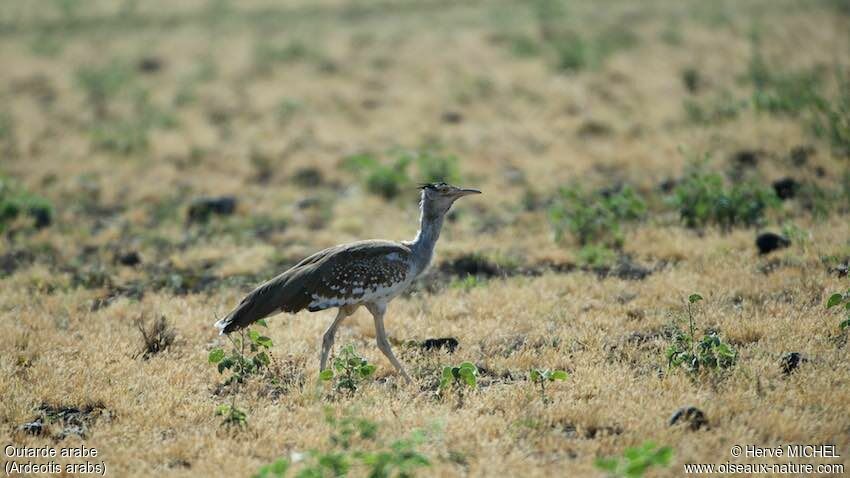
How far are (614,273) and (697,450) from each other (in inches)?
144

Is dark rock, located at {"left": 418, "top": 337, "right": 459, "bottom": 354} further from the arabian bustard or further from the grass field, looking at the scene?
the arabian bustard

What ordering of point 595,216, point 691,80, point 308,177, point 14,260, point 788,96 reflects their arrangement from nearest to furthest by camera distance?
1. point 595,216
2. point 14,260
3. point 308,177
4. point 788,96
5. point 691,80

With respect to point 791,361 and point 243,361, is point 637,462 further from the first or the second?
point 243,361

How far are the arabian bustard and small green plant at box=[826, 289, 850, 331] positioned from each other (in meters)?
2.90

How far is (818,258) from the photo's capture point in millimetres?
7965

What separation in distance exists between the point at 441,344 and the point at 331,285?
46.4 inches

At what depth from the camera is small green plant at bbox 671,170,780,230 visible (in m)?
9.47

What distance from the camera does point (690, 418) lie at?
17.2 ft

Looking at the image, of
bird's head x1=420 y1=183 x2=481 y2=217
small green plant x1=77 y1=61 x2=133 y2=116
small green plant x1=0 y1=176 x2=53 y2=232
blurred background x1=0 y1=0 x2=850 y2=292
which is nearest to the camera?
bird's head x1=420 y1=183 x2=481 y2=217

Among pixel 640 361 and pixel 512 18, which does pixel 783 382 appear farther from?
pixel 512 18

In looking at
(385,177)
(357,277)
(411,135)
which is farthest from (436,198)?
(411,135)

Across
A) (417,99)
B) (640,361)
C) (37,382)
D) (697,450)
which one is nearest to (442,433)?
(697,450)

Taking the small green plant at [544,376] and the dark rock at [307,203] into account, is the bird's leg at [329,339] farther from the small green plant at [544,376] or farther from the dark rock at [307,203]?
the dark rock at [307,203]

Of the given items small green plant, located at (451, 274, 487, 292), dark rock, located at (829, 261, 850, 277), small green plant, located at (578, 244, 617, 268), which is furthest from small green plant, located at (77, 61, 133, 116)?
dark rock, located at (829, 261, 850, 277)
